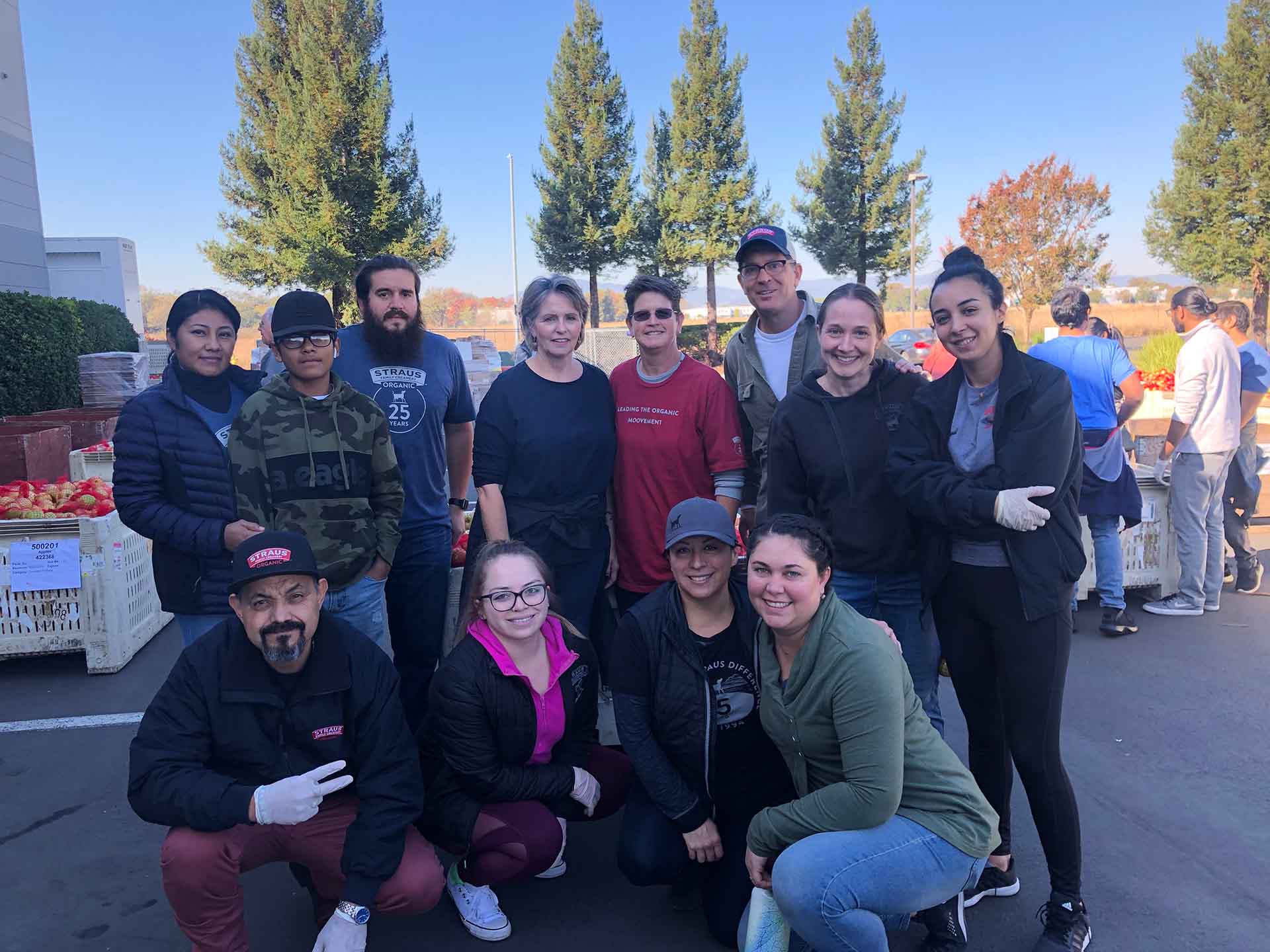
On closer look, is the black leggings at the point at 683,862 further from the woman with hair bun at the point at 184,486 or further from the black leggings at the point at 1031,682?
the woman with hair bun at the point at 184,486

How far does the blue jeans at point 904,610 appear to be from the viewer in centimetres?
308

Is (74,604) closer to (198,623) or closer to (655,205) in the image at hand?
(198,623)

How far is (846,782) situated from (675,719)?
673 mm

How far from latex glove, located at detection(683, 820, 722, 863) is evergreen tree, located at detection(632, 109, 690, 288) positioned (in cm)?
3298

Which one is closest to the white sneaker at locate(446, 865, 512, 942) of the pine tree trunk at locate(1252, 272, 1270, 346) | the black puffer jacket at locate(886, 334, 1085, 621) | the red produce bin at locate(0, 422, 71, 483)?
the black puffer jacket at locate(886, 334, 1085, 621)

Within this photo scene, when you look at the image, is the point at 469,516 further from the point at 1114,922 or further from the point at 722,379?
the point at 1114,922

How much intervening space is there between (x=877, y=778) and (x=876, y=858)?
23cm

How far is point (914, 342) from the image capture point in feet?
81.3

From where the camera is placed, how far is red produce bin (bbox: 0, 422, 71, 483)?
7.43 m

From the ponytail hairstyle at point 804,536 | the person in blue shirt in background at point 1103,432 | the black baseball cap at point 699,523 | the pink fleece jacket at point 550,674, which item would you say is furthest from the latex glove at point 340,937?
the person in blue shirt in background at point 1103,432

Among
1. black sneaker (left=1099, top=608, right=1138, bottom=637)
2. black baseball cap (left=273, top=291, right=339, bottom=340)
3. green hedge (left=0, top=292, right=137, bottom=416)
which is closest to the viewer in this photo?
black baseball cap (left=273, top=291, right=339, bottom=340)

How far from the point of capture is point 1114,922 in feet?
9.48

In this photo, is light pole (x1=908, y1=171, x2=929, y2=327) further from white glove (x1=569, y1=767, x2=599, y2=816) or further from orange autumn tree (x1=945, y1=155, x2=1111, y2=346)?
white glove (x1=569, y1=767, x2=599, y2=816)

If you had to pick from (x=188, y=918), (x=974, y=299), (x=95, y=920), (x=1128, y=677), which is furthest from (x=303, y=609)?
(x=1128, y=677)
